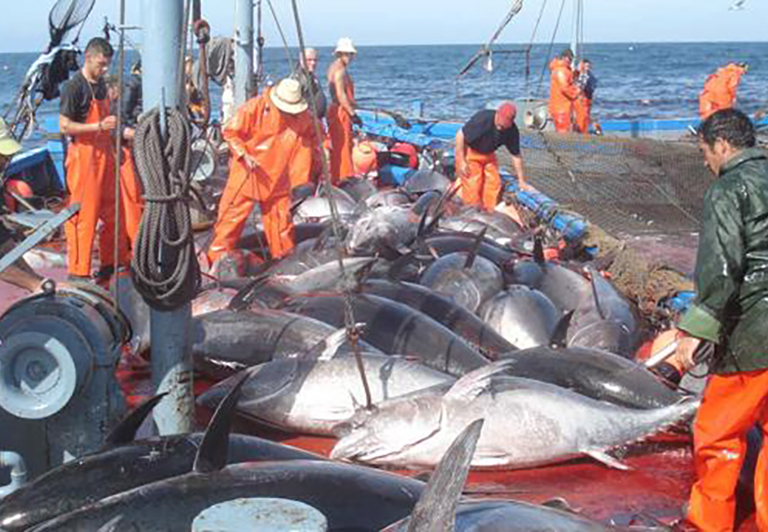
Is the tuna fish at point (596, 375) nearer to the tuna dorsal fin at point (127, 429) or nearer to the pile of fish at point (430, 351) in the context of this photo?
the pile of fish at point (430, 351)

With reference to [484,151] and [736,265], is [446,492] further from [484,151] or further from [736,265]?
[484,151]

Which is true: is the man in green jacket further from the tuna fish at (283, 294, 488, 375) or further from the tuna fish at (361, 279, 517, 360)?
the tuna fish at (361, 279, 517, 360)

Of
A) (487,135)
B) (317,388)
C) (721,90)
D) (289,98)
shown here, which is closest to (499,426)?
(317,388)

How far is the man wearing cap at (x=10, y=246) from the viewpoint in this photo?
15.1ft

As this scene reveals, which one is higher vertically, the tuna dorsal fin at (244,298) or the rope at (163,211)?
the rope at (163,211)

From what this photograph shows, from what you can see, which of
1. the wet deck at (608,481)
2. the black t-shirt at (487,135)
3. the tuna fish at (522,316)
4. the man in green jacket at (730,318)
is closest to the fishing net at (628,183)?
the black t-shirt at (487,135)

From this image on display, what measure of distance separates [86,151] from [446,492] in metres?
5.82

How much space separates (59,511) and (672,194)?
32.6ft

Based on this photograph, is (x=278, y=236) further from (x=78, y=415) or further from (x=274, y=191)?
(x=78, y=415)

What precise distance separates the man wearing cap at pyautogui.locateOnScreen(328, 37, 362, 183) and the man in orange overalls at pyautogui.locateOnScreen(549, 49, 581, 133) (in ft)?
18.4

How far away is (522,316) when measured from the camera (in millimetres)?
6453

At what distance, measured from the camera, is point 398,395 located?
4922 mm

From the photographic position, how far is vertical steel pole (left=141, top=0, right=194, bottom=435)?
13.2ft

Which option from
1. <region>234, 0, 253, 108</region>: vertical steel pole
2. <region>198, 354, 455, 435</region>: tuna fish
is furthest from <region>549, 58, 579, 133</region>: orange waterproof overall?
<region>198, 354, 455, 435</region>: tuna fish
